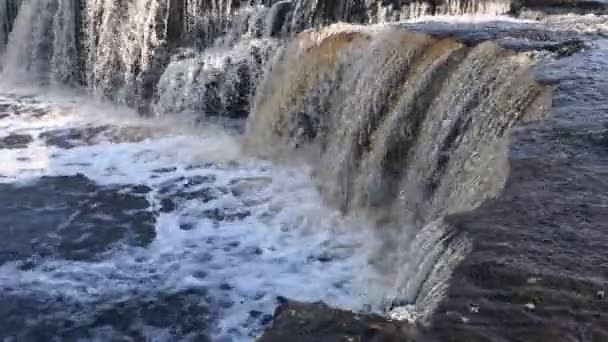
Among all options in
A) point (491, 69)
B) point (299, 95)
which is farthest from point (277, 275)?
point (299, 95)

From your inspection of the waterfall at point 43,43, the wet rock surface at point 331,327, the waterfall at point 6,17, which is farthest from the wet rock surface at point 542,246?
the waterfall at point 6,17

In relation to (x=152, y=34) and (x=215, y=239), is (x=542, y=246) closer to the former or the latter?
(x=215, y=239)

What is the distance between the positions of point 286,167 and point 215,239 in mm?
1869

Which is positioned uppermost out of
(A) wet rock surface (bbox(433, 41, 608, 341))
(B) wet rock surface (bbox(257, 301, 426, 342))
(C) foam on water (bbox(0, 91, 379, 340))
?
(A) wet rock surface (bbox(433, 41, 608, 341))

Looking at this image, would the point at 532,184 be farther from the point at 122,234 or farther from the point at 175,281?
the point at 122,234

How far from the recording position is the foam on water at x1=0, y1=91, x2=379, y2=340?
6094 mm

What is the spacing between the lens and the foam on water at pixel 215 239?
6.09 m

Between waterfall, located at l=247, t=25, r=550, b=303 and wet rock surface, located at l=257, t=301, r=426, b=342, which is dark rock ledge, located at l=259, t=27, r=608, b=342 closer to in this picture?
wet rock surface, located at l=257, t=301, r=426, b=342

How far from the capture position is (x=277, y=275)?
6.31 metres

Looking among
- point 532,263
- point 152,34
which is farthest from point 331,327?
point 152,34

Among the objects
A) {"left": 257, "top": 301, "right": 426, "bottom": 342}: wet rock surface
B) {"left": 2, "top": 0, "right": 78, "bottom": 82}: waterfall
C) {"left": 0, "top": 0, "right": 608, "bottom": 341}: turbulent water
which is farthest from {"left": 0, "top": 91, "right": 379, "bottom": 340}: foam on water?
{"left": 2, "top": 0, "right": 78, "bottom": 82}: waterfall

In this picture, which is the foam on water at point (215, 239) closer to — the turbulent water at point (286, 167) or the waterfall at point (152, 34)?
the turbulent water at point (286, 167)

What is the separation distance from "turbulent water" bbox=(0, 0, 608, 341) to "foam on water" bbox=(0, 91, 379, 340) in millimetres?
24

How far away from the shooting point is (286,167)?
8695 mm
